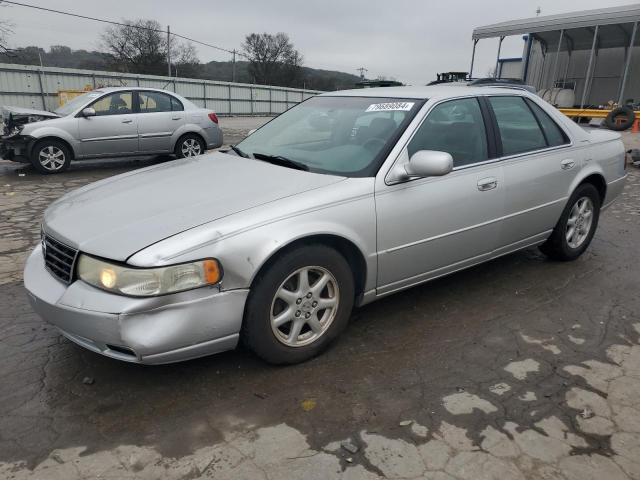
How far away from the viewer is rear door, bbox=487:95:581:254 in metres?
3.74

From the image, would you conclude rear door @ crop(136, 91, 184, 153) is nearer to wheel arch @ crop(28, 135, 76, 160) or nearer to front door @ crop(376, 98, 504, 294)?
wheel arch @ crop(28, 135, 76, 160)

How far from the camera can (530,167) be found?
12.6 ft

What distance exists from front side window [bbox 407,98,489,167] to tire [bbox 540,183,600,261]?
127 cm

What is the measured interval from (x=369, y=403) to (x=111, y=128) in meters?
8.10

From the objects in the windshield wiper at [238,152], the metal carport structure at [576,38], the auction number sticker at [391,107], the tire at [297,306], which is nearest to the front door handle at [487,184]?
the auction number sticker at [391,107]

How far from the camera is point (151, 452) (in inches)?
85.4

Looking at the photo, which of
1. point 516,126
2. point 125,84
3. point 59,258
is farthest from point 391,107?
point 125,84

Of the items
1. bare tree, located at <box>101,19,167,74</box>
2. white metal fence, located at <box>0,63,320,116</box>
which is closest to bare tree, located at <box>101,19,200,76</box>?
bare tree, located at <box>101,19,167,74</box>

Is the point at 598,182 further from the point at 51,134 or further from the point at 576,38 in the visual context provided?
the point at 576,38

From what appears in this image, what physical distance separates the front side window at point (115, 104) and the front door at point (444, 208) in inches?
291

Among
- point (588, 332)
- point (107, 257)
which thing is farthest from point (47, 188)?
point (588, 332)

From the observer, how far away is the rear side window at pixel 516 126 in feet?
12.4

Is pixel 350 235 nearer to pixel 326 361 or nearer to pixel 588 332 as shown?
pixel 326 361

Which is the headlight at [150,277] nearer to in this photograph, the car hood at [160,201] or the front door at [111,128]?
the car hood at [160,201]
